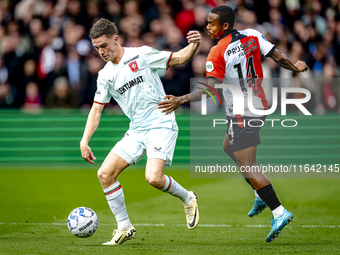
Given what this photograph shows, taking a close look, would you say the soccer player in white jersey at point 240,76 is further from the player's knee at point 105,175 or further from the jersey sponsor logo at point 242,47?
the player's knee at point 105,175

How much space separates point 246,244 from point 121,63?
2.60 metres

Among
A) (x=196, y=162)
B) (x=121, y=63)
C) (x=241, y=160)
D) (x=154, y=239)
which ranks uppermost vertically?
(x=121, y=63)

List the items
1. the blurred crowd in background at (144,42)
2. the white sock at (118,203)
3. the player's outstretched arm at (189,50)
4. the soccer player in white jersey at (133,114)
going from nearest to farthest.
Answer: the player's outstretched arm at (189,50), the soccer player in white jersey at (133,114), the white sock at (118,203), the blurred crowd in background at (144,42)

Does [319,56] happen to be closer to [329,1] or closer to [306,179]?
[329,1]

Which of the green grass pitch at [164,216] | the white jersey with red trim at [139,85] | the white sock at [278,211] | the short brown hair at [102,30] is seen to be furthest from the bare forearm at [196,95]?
the green grass pitch at [164,216]

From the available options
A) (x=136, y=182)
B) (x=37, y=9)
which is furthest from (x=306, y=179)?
(x=37, y=9)

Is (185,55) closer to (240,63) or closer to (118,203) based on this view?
(240,63)

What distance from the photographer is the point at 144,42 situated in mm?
13375

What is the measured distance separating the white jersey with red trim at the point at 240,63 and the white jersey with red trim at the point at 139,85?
1.96 ft

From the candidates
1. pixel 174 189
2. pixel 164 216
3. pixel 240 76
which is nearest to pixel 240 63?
pixel 240 76

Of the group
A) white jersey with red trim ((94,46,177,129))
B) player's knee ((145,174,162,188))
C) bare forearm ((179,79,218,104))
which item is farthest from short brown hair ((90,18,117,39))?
player's knee ((145,174,162,188))

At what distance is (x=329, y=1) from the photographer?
Result: 15531mm

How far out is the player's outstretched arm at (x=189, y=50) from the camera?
20.0ft

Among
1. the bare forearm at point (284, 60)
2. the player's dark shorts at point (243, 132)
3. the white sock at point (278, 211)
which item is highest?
the bare forearm at point (284, 60)
